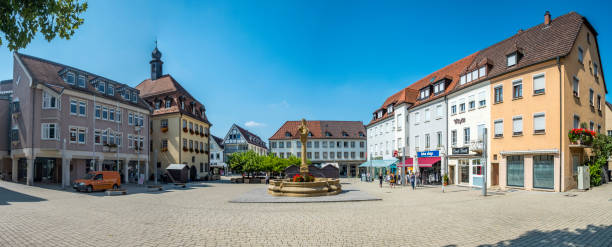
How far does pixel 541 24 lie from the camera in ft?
92.7

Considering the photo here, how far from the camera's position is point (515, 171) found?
82.9 feet

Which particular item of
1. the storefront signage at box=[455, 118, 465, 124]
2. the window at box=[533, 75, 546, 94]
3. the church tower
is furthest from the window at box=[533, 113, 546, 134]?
the church tower

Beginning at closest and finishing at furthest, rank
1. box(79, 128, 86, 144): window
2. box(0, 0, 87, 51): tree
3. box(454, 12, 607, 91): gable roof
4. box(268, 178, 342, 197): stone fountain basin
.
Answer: box(0, 0, 87, 51): tree, box(268, 178, 342, 197): stone fountain basin, box(454, 12, 607, 91): gable roof, box(79, 128, 86, 144): window

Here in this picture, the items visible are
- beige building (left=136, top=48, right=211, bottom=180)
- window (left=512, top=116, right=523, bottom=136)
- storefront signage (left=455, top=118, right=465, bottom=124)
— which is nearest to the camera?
window (left=512, top=116, right=523, bottom=136)

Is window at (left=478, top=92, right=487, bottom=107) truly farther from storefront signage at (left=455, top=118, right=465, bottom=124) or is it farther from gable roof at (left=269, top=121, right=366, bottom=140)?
gable roof at (left=269, top=121, right=366, bottom=140)

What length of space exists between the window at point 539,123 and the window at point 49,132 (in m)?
36.5

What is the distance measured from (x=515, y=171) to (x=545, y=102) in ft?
17.7

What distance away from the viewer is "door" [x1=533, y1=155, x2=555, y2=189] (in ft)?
74.8

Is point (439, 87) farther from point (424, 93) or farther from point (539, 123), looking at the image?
point (539, 123)

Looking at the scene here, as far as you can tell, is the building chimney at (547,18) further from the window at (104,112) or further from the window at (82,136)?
the window at (82,136)

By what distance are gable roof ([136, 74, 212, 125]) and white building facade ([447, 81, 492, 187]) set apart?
31.5m

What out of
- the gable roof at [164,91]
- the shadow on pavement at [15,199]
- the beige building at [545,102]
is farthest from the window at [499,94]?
the gable roof at [164,91]

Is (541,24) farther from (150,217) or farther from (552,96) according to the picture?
(150,217)

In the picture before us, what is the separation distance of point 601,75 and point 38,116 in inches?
1849
